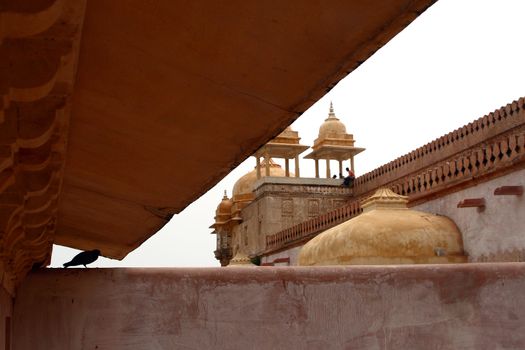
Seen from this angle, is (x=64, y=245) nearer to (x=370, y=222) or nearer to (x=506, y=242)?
(x=370, y=222)

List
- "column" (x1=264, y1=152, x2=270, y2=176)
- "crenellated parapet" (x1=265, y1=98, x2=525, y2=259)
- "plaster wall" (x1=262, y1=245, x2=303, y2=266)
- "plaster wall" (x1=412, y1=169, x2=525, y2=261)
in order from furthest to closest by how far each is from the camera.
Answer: "column" (x1=264, y1=152, x2=270, y2=176) < "plaster wall" (x1=262, y1=245, x2=303, y2=266) < "crenellated parapet" (x1=265, y1=98, x2=525, y2=259) < "plaster wall" (x1=412, y1=169, x2=525, y2=261)

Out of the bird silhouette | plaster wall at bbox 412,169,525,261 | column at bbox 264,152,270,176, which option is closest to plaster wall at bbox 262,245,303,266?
column at bbox 264,152,270,176

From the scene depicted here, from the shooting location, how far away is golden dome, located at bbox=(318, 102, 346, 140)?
28.0 meters

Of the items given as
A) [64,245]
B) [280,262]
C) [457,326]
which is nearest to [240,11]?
[457,326]

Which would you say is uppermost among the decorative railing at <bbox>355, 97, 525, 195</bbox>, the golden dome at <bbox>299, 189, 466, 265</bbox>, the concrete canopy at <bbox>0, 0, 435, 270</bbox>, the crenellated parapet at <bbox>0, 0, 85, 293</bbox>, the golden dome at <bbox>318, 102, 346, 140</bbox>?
the golden dome at <bbox>318, 102, 346, 140</bbox>

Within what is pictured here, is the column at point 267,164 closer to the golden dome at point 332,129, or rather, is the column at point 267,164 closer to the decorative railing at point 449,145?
the golden dome at point 332,129

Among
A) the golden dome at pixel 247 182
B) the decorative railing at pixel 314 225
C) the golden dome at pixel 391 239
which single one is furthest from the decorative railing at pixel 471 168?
the golden dome at pixel 247 182

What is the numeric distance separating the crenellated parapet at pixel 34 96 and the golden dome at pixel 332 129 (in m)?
25.4

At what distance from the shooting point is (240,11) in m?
1.95

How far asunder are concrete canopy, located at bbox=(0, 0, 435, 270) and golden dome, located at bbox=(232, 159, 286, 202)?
26054mm

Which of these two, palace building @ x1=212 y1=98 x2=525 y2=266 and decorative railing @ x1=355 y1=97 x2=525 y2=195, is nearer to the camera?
palace building @ x1=212 y1=98 x2=525 y2=266

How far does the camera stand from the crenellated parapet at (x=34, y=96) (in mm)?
1319

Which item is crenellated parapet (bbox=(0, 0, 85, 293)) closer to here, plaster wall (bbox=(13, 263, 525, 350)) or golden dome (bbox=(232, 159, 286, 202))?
plaster wall (bbox=(13, 263, 525, 350))

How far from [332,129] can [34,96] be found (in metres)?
26.8
